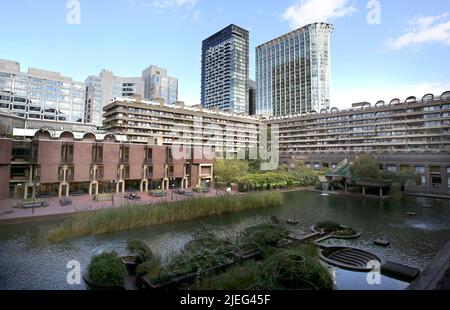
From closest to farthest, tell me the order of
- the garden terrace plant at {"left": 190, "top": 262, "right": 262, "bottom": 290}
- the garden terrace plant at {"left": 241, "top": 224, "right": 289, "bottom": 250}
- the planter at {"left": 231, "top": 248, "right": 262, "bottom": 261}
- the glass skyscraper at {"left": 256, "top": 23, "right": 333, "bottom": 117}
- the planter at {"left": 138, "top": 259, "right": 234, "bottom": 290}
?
the garden terrace plant at {"left": 190, "top": 262, "right": 262, "bottom": 290}, the planter at {"left": 138, "top": 259, "right": 234, "bottom": 290}, the planter at {"left": 231, "top": 248, "right": 262, "bottom": 261}, the garden terrace plant at {"left": 241, "top": 224, "right": 289, "bottom": 250}, the glass skyscraper at {"left": 256, "top": 23, "right": 333, "bottom": 117}

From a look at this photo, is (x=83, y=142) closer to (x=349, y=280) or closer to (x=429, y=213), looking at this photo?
(x=349, y=280)

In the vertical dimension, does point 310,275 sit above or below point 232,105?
below

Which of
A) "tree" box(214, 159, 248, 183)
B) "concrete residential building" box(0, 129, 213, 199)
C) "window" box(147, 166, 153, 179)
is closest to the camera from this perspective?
"concrete residential building" box(0, 129, 213, 199)

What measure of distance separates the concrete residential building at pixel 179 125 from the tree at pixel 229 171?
2137 centimetres

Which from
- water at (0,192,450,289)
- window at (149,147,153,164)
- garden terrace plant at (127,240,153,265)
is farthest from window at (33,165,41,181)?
garden terrace plant at (127,240,153,265)

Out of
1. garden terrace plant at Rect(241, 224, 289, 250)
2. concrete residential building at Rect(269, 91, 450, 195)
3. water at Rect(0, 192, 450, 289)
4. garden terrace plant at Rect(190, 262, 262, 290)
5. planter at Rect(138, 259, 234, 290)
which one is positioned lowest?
water at Rect(0, 192, 450, 289)

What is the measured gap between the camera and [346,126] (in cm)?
8362

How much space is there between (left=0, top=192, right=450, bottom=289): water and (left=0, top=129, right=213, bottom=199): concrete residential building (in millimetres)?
16866

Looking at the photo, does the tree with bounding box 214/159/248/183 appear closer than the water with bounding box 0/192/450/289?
No

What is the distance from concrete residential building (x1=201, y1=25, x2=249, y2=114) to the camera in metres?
144

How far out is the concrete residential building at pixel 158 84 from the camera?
148 m

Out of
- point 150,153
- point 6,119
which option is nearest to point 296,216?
point 150,153

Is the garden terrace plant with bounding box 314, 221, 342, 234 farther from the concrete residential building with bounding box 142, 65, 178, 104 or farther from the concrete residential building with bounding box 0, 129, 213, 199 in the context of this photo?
the concrete residential building with bounding box 142, 65, 178, 104
